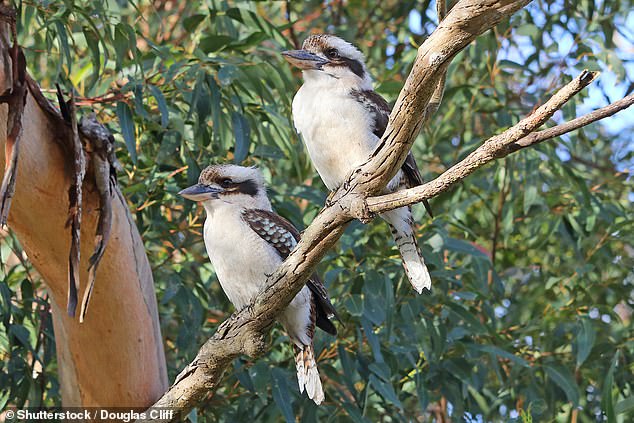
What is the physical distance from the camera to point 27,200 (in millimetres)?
2342

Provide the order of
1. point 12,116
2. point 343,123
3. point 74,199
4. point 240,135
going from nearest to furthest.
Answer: point 12,116 < point 74,199 < point 343,123 < point 240,135

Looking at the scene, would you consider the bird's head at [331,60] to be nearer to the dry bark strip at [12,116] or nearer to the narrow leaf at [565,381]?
the dry bark strip at [12,116]

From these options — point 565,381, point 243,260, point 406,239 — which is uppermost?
point 243,260

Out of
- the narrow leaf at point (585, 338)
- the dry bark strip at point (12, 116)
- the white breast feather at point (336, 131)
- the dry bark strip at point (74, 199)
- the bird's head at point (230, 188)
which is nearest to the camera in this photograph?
the dry bark strip at point (12, 116)

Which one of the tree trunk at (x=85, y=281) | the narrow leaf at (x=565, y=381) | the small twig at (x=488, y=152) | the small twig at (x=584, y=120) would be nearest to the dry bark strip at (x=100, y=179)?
the tree trunk at (x=85, y=281)

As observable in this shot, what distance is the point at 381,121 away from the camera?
8.34 feet

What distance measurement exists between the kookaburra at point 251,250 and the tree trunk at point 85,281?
208mm

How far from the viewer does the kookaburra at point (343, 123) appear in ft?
8.18

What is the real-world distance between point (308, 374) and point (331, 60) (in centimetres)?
84

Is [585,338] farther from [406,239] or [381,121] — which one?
[381,121]

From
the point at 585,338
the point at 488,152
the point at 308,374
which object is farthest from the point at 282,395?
the point at 488,152

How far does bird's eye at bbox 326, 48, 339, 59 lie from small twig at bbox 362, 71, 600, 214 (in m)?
1.01

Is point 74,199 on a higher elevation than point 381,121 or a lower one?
→ higher

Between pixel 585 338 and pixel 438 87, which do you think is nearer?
pixel 438 87
